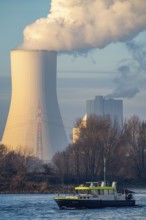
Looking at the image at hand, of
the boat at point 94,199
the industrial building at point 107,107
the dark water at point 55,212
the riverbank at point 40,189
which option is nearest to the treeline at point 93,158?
the riverbank at point 40,189

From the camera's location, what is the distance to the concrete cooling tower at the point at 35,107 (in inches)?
2842

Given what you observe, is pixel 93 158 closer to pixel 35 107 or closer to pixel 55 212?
pixel 35 107

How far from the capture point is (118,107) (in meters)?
130

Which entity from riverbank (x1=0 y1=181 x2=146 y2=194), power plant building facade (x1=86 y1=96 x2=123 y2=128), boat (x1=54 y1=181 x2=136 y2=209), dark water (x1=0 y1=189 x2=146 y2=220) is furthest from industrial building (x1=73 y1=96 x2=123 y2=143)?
boat (x1=54 y1=181 x2=136 y2=209)

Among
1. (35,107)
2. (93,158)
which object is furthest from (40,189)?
(93,158)

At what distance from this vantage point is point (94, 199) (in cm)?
4828

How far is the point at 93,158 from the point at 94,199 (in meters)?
29.0

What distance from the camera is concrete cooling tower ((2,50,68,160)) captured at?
2842 inches

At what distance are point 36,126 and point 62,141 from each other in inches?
156

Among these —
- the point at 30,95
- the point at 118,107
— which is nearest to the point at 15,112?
the point at 30,95

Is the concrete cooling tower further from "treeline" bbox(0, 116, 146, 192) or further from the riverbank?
the riverbank

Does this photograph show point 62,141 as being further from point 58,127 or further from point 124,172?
point 124,172

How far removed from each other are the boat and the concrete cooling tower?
24.1m

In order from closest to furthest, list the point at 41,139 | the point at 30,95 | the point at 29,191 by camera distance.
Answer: the point at 29,191 < the point at 30,95 < the point at 41,139
